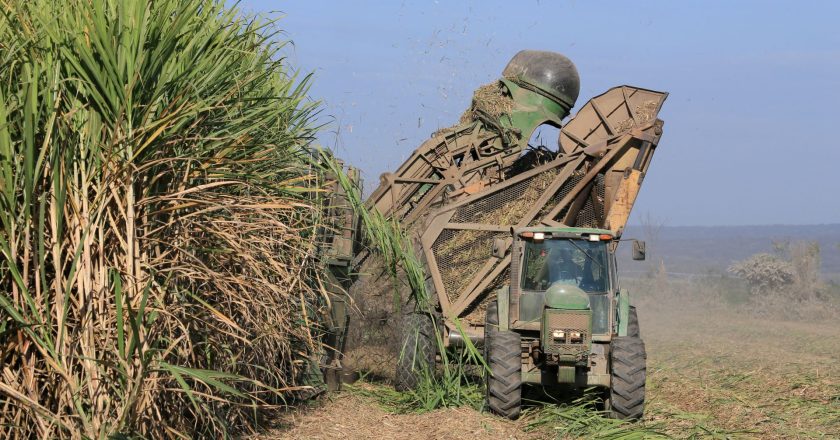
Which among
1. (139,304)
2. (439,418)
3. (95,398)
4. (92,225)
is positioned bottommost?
(439,418)

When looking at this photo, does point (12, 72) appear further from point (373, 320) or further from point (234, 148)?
point (373, 320)

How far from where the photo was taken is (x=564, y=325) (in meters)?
9.25

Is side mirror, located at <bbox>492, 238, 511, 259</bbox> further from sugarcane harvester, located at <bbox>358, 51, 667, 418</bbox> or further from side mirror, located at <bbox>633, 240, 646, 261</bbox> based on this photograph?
side mirror, located at <bbox>633, 240, 646, 261</bbox>

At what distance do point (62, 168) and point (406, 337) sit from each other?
4.82 metres

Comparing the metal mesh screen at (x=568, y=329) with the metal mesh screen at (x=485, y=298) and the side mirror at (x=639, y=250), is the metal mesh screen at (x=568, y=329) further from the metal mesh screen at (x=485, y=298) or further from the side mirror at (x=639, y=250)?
the metal mesh screen at (x=485, y=298)

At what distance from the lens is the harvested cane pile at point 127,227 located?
604 cm

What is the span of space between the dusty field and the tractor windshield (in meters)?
1.16

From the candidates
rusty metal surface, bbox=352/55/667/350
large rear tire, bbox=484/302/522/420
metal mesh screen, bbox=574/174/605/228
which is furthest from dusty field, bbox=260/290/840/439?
metal mesh screen, bbox=574/174/605/228

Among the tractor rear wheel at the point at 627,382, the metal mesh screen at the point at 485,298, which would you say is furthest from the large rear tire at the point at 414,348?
the tractor rear wheel at the point at 627,382

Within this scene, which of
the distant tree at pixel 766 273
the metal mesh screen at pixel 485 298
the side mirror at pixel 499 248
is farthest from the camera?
the distant tree at pixel 766 273

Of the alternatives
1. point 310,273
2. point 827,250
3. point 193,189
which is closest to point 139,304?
point 193,189

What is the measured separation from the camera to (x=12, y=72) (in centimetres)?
636

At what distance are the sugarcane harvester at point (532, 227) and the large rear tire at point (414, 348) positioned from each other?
1cm

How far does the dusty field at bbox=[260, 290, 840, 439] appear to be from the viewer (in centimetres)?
866
